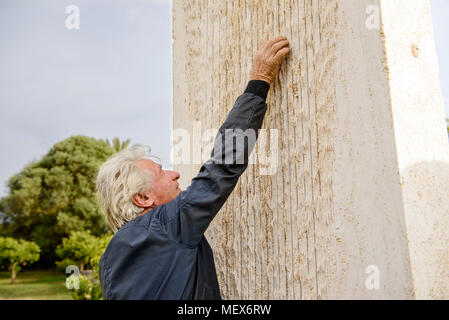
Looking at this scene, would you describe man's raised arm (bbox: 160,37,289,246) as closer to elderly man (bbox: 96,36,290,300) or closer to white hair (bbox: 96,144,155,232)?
elderly man (bbox: 96,36,290,300)

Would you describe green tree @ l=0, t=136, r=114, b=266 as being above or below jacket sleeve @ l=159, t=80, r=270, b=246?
above

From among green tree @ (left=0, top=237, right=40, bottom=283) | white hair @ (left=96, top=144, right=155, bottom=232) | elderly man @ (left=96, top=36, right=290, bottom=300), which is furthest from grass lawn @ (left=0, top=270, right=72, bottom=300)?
elderly man @ (left=96, top=36, right=290, bottom=300)

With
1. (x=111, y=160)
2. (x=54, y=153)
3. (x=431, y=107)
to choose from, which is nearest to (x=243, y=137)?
(x=431, y=107)

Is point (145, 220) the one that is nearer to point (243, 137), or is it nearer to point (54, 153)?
point (243, 137)

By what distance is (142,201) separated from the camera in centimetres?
179

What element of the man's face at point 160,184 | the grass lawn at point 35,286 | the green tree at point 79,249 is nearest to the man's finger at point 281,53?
the man's face at point 160,184

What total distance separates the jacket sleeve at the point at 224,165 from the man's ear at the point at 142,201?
334 millimetres

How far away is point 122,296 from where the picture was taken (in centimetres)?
151

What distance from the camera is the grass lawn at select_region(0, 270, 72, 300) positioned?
13.8 metres

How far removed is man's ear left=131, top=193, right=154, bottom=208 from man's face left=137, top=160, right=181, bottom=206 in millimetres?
17

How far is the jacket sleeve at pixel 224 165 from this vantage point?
1.41 meters

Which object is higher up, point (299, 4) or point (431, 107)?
point (299, 4)

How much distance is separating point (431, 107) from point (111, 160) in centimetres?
142

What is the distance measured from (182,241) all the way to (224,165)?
366 millimetres
